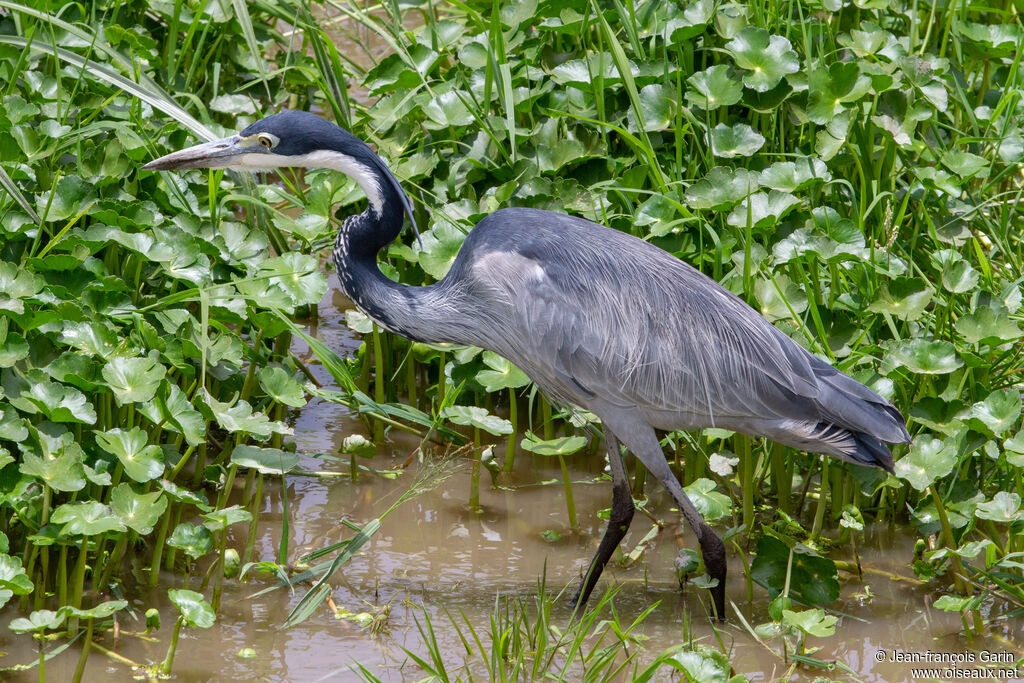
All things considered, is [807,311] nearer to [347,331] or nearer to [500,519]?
[500,519]

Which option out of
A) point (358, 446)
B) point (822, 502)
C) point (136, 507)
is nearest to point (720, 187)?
point (822, 502)

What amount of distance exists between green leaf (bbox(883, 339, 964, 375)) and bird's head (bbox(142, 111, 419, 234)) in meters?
1.62

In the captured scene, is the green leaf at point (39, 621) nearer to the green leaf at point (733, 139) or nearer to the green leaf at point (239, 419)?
the green leaf at point (239, 419)

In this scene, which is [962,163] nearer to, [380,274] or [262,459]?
[380,274]

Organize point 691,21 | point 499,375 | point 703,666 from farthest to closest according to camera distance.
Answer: point 691,21 < point 499,375 < point 703,666

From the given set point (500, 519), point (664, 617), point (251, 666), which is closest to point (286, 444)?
point (500, 519)

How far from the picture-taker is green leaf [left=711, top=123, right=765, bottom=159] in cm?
429

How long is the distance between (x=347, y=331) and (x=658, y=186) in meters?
1.59

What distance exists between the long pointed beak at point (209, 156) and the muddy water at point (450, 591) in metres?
1.07

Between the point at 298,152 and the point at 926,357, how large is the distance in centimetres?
210

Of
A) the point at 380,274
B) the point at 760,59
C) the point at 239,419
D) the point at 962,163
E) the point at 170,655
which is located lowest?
the point at 170,655

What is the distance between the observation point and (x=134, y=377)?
3.37m

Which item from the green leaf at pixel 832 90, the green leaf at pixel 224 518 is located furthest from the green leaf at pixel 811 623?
the green leaf at pixel 832 90

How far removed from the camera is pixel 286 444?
14.0 ft
